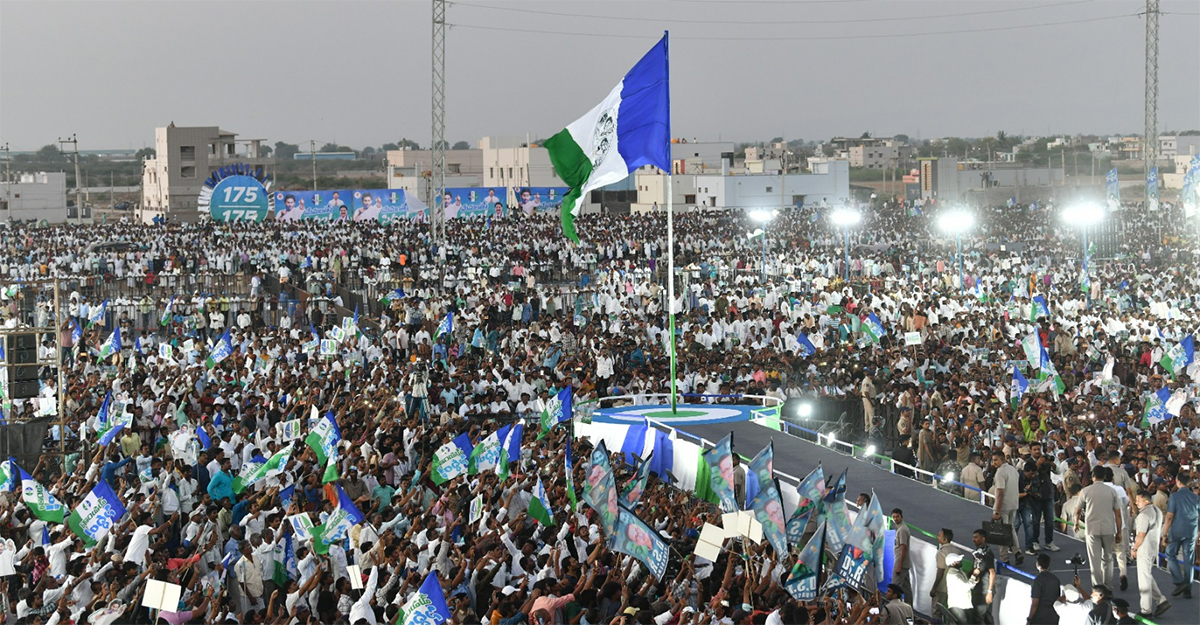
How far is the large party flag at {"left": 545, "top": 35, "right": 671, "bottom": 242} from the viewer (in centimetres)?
1795

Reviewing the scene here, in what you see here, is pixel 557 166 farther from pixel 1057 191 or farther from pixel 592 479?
pixel 1057 191

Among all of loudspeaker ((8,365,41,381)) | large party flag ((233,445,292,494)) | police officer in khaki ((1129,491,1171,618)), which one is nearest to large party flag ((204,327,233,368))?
loudspeaker ((8,365,41,381))

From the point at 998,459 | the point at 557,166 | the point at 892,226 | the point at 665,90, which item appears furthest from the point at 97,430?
the point at 892,226

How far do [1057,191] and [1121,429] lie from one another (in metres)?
95.1

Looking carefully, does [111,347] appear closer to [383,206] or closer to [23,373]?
[23,373]

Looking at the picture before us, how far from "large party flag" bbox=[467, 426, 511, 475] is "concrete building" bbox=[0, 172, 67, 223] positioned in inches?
3535

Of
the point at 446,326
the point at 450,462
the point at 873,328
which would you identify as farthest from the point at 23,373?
the point at 873,328

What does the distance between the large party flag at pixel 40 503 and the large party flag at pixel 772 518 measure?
7.56 metres

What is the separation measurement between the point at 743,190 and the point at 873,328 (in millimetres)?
60774

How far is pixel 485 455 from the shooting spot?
1583 cm

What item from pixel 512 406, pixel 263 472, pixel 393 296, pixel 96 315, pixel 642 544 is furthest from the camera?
pixel 393 296

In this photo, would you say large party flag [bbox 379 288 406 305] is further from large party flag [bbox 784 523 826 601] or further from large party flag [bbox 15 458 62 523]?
large party flag [bbox 784 523 826 601]

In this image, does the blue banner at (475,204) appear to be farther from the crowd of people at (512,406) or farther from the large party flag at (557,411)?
the large party flag at (557,411)

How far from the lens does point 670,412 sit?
19.3 m
